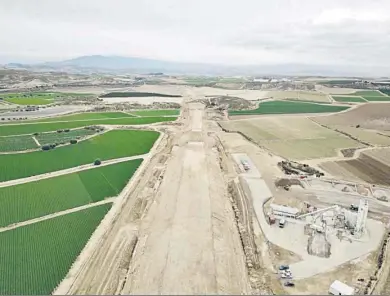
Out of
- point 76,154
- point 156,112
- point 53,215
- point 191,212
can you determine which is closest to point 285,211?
point 191,212

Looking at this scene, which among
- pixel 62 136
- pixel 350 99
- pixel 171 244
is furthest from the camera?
pixel 350 99

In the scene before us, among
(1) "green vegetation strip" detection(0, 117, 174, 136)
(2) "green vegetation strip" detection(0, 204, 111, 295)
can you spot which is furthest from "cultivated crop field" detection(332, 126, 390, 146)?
(2) "green vegetation strip" detection(0, 204, 111, 295)

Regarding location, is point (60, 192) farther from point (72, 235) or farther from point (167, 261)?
point (167, 261)

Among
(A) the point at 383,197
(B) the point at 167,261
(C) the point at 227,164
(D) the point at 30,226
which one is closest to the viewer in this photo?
(B) the point at 167,261

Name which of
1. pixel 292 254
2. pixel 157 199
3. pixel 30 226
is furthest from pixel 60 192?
pixel 292 254

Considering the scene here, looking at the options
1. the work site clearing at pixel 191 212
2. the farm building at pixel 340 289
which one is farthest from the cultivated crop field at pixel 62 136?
the farm building at pixel 340 289

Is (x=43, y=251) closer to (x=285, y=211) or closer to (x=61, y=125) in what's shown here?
(x=285, y=211)
